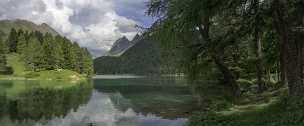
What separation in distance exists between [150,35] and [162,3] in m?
1.75

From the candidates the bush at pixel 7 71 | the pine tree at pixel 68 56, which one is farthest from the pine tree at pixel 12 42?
the pine tree at pixel 68 56

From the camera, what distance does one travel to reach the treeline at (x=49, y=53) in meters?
142

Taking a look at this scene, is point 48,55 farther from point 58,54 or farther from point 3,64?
point 3,64

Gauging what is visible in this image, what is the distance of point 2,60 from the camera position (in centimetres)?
14175

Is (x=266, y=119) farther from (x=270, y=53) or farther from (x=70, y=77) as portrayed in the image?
(x=70, y=77)

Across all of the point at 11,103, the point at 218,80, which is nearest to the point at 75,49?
the point at 11,103

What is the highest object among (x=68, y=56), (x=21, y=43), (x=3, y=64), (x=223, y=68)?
(x=21, y=43)

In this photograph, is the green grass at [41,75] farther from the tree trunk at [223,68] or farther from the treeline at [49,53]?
the tree trunk at [223,68]

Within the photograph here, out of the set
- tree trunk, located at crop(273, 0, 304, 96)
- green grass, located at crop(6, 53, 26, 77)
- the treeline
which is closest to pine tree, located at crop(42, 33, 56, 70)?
the treeline

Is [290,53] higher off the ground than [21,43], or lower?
lower

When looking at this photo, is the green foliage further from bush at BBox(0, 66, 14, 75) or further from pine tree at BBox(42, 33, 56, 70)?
pine tree at BBox(42, 33, 56, 70)

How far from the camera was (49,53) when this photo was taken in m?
143

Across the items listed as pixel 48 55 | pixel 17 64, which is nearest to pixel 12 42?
pixel 17 64

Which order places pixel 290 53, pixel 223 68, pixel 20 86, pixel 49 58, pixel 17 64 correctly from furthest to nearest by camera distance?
1. pixel 17 64
2. pixel 49 58
3. pixel 20 86
4. pixel 223 68
5. pixel 290 53
